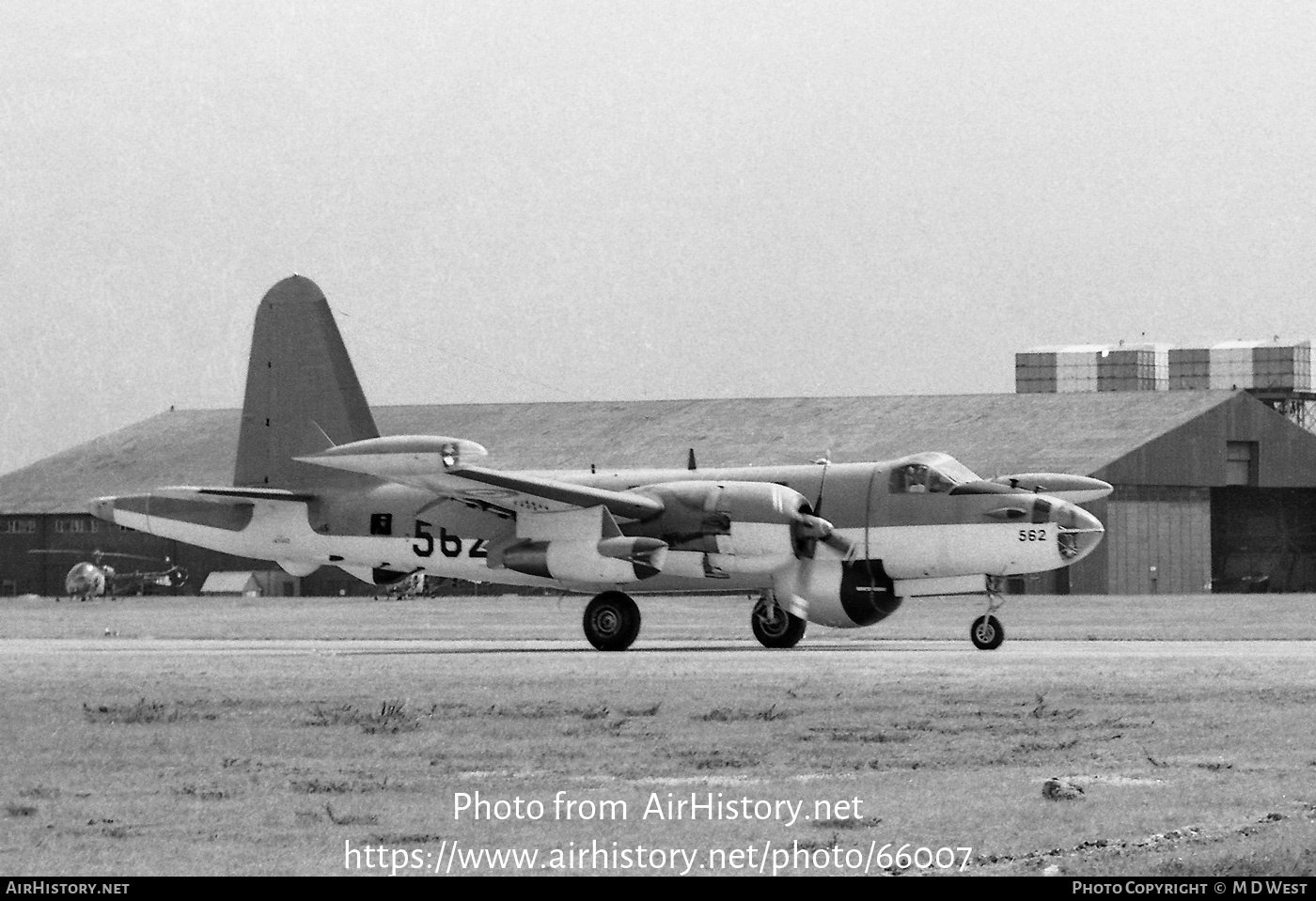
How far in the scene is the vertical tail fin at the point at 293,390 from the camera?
40.8m

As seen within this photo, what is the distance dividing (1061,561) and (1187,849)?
22.2 m

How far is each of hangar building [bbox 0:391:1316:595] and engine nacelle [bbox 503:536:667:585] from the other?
115 ft

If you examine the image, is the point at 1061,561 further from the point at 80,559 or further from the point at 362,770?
the point at 80,559

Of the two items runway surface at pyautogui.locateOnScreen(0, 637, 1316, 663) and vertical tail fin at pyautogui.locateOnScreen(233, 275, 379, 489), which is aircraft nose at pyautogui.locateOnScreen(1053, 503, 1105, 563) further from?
vertical tail fin at pyautogui.locateOnScreen(233, 275, 379, 489)

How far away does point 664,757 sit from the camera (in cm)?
1962

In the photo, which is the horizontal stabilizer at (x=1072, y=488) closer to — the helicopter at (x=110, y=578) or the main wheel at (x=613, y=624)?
the main wheel at (x=613, y=624)

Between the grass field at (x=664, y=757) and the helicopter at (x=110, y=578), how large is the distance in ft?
124

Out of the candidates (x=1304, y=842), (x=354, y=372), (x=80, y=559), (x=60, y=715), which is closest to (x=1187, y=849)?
(x=1304, y=842)

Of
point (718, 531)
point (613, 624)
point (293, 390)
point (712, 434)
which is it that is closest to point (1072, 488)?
point (718, 531)

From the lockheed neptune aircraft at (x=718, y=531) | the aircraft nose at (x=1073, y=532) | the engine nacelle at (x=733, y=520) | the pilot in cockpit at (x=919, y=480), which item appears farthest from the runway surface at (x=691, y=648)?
the pilot in cockpit at (x=919, y=480)

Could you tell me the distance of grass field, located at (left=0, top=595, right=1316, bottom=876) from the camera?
14.2 metres

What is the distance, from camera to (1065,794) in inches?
648

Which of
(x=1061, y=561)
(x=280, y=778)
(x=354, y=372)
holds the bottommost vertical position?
(x=280, y=778)

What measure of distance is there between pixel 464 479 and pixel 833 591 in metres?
7.04
